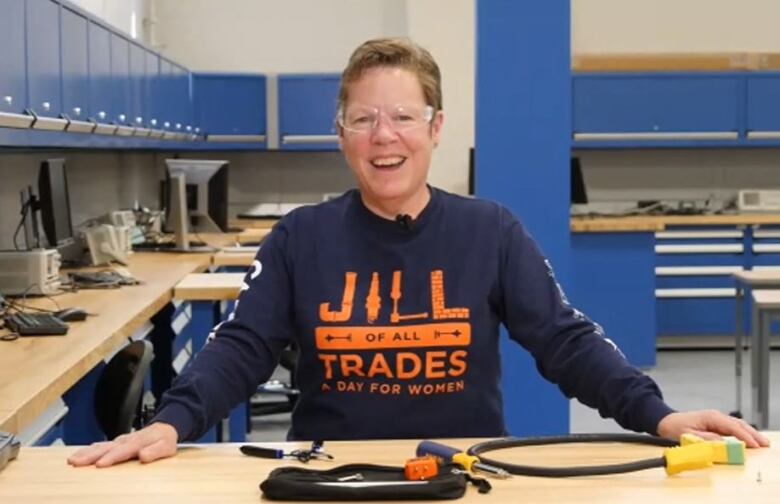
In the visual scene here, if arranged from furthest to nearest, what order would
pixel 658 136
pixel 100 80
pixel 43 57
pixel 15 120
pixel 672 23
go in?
pixel 672 23 < pixel 658 136 < pixel 100 80 < pixel 43 57 < pixel 15 120

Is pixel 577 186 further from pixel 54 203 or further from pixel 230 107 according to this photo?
pixel 54 203

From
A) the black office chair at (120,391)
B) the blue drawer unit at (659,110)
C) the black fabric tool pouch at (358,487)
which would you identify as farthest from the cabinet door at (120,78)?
the black fabric tool pouch at (358,487)

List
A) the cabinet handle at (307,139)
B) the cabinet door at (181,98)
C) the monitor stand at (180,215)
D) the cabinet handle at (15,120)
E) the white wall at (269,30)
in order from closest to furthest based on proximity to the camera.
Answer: the cabinet handle at (15,120), the monitor stand at (180,215), the cabinet door at (181,98), the cabinet handle at (307,139), the white wall at (269,30)

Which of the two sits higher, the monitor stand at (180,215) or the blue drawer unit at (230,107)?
the blue drawer unit at (230,107)

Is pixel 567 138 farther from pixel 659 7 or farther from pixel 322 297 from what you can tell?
pixel 659 7

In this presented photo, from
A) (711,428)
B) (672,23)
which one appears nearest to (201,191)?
(672,23)

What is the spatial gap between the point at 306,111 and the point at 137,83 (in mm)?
2146

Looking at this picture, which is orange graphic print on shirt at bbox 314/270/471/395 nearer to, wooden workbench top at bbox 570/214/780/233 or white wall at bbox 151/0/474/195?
wooden workbench top at bbox 570/214/780/233

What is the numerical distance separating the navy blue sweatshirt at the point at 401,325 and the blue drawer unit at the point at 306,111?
6222 mm

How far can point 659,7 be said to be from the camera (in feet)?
27.2

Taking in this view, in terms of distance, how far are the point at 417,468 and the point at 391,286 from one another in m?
0.57

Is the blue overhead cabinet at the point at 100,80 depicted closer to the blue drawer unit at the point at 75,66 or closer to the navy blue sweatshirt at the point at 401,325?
the blue drawer unit at the point at 75,66

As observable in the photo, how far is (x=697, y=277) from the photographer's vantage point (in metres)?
7.55

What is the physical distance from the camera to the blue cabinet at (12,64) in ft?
12.3
